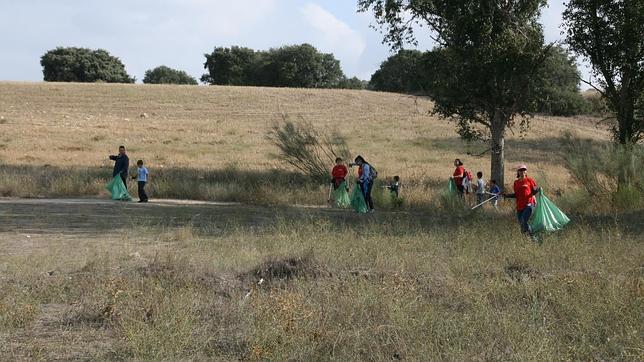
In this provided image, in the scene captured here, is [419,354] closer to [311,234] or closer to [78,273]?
[78,273]

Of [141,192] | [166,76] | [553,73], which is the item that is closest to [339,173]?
[141,192]

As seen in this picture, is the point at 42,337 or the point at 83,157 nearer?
the point at 42,337

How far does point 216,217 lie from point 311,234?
213 inches

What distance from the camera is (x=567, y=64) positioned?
21.3m

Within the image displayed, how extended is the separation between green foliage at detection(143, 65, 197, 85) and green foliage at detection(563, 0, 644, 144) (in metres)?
89.8

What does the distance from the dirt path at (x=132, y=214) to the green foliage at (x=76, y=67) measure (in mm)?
69555

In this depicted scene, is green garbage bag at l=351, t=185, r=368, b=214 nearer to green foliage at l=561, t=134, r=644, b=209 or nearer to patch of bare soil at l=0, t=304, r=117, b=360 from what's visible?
green foliage at l=561, t=134, r=644, b=209

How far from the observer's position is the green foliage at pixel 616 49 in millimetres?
18641

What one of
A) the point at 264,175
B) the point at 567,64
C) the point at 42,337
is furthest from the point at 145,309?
the point at 567,64

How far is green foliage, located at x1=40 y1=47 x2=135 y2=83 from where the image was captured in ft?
276

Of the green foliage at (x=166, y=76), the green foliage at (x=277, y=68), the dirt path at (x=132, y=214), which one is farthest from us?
the green foliage at (x=166, y=76)

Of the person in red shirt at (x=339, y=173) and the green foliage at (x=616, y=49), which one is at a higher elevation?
the green foliage at (x=616, y=49)

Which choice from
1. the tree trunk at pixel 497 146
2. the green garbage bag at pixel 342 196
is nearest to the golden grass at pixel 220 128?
the tree trunk at pixel 497 146

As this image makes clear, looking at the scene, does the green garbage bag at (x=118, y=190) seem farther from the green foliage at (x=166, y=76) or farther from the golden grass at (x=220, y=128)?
the green foliage at (x=166, y=76)
